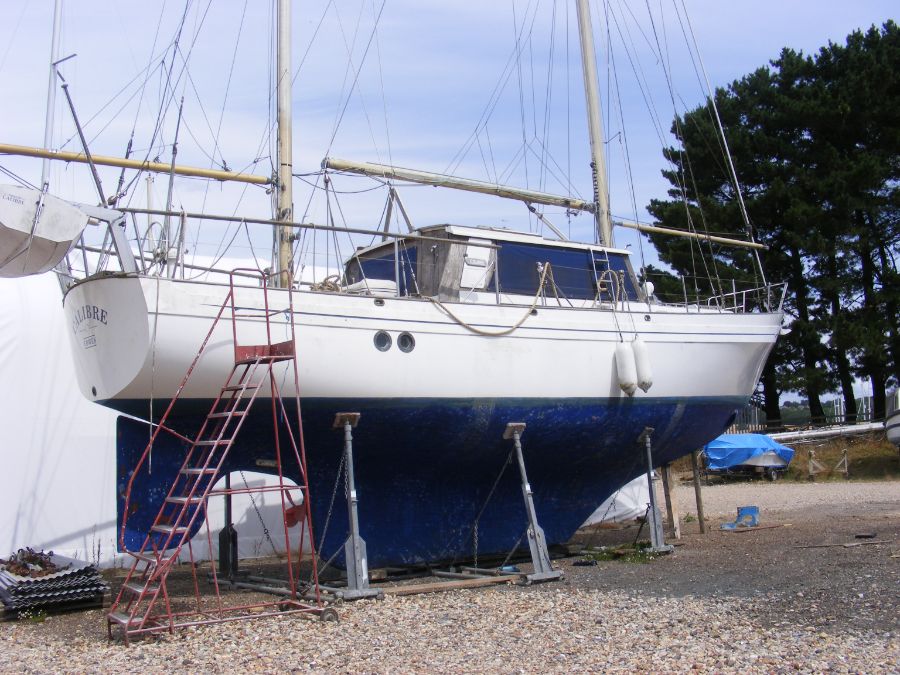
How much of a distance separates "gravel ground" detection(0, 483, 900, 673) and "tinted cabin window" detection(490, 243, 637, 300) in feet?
12.0

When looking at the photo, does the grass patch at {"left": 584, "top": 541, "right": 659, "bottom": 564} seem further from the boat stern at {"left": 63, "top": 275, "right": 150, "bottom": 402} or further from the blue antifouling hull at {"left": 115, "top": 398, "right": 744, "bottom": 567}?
the boat stern at {"left": 63, "top": 275, "right": 150, "bottom": 402}

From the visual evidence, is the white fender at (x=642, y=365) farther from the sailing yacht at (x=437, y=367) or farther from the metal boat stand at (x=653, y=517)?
the metal boat stand at (x=653, y=517)

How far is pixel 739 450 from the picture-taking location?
26734 mm

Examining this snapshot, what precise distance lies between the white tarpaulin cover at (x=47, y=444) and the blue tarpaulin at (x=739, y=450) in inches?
672

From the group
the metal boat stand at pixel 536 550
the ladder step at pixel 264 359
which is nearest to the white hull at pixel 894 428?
the metal boat stand at pixel 536 550

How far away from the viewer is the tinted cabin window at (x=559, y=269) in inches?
468

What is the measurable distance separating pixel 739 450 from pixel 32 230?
22.2m

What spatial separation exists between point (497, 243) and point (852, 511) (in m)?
8.99

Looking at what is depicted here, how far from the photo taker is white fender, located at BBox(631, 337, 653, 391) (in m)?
11.9

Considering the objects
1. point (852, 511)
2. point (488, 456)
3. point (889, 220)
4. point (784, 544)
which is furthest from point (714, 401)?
point (889, 220)

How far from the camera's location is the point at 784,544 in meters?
12.2

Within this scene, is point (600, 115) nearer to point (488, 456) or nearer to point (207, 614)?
point (488, 456)

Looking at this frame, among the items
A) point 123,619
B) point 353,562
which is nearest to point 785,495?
point 353,562

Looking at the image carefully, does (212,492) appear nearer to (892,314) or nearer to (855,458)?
(855,458)
